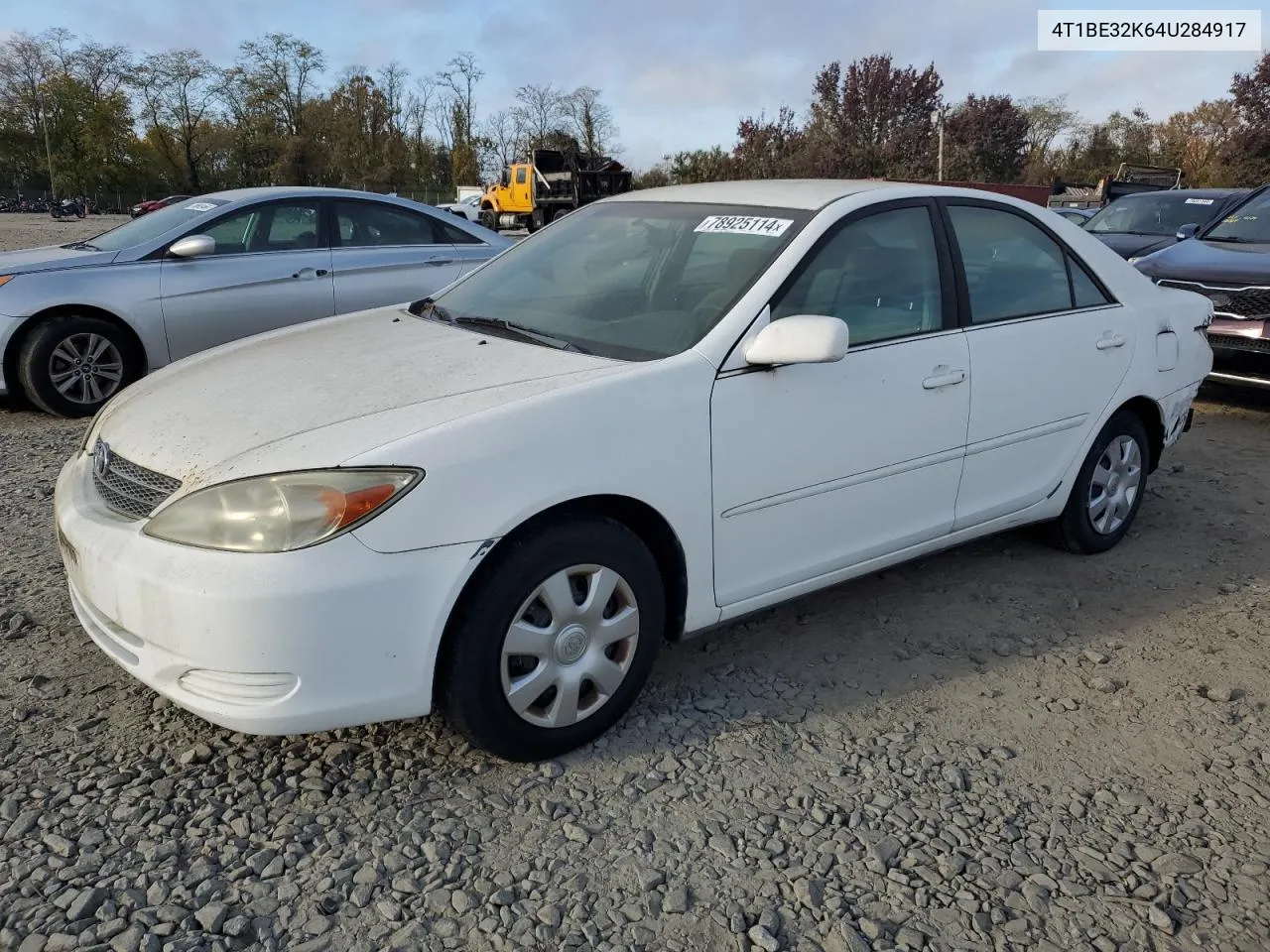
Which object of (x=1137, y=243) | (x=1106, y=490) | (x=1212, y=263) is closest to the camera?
(x=1106, y=490)

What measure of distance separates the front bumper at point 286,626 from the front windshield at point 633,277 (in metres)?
1.00

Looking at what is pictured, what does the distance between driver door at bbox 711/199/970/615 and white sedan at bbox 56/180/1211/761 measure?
11mm

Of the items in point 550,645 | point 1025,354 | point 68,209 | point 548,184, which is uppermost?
point 68,209

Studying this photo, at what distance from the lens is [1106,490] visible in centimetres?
444

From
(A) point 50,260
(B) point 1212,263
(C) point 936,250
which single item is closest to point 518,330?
(C) point 936,250

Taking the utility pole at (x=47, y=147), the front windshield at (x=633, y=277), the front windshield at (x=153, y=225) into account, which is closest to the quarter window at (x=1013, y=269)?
the front windshield at (x=633, y=277)

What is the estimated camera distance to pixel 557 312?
11.3 ft

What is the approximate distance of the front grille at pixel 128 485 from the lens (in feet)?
8.67

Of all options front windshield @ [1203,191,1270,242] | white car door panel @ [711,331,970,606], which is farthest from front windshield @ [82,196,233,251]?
front windshield @ [1203,191,1270,242]

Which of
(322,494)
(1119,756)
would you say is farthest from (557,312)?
(1119,756)

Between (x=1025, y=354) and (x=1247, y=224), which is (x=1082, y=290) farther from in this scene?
(x=1247, y=224)

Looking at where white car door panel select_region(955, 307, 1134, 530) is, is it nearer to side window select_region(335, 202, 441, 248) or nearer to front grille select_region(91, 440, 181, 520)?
front grille select_region(91, 440, 181, 520)

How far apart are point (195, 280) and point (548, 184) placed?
2923 centimetres

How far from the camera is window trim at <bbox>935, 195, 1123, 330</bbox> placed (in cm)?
368
